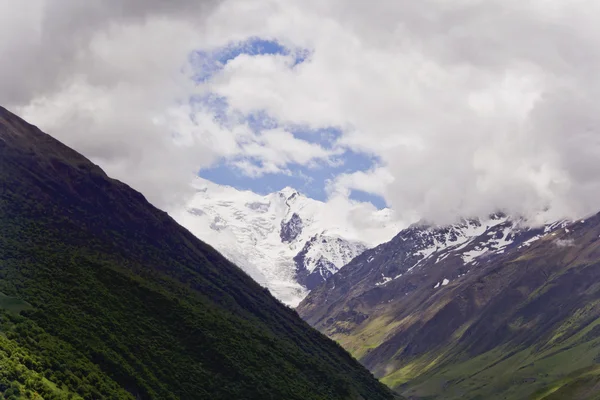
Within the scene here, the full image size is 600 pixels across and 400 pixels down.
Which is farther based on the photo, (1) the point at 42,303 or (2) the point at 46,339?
(1) the point at 42,303

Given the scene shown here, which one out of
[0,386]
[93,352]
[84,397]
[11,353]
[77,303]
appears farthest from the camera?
[77,303]

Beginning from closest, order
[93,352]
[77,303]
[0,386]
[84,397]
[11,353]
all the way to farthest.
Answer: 1. [0,386]
2. [11,353]
3. [84,397]
4. [93,352]
5. [77,303]

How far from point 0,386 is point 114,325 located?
3294 inches

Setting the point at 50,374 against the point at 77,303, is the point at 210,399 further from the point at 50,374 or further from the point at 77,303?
the point at 50,374

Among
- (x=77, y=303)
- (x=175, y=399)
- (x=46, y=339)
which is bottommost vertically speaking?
(x=175, y=399)

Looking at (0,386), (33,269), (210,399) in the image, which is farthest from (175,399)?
(0,386)

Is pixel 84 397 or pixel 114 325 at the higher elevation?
pixel 114 325

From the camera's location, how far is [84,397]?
14288 cm

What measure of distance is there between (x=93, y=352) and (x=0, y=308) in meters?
26.5

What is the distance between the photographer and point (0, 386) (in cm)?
11356

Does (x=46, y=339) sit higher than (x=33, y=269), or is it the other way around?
(x=33, y=269)

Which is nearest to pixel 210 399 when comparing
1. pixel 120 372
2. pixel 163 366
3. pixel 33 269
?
pixel 163 366

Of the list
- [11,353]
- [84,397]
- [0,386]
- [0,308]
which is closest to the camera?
[0,386]

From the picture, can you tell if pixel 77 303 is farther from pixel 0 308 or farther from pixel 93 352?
pixel 0 308
